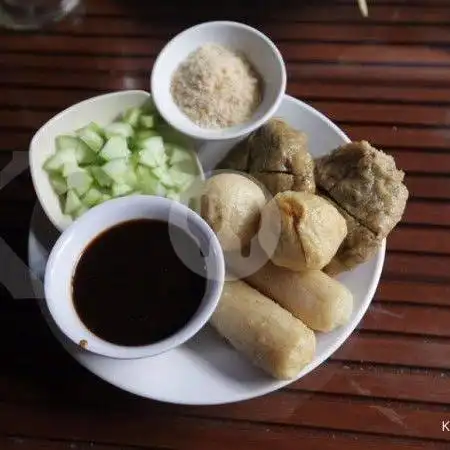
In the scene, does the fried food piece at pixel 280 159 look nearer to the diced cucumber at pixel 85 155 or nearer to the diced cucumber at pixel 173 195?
the diced cucumber at pixel 173 195

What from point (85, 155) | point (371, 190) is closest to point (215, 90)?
point (85, 155)

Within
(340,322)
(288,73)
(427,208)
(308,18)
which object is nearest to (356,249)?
(340,322)

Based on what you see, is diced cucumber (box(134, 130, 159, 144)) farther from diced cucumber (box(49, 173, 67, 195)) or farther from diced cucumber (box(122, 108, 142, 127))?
diced cucumber (box(49, 173, 67, 195))

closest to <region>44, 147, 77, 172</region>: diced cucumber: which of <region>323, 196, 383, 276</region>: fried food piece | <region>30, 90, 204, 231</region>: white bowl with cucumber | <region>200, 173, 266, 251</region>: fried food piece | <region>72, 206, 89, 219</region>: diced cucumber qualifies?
<region>30, 90, 204, 231</region>: white bowl with cucumber

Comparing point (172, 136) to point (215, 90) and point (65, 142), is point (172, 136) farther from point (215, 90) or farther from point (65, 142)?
point (65, 142)

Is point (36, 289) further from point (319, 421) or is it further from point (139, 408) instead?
point (319, 421)

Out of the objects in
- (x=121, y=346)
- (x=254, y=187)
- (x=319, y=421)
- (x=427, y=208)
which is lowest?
(x=319, y=421)
